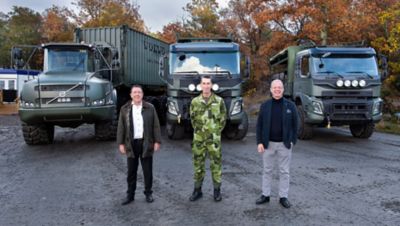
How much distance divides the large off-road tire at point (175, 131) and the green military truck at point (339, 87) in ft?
11.6

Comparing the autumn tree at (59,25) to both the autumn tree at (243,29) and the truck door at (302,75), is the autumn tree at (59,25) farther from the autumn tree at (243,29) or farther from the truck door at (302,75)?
the truck door at (302,75)

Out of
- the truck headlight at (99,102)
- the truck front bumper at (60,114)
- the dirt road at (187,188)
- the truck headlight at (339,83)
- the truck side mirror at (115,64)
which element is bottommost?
the dirt road at (187,188)

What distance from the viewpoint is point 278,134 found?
573cm

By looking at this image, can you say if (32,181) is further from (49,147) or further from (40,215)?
(49,147)

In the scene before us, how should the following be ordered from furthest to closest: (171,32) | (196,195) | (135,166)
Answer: (171,32)
(196,195)
(135,166)

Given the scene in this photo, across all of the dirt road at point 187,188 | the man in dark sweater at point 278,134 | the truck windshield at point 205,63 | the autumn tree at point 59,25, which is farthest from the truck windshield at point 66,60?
the autumn tree at point 59,25

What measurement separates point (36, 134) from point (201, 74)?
468 cm

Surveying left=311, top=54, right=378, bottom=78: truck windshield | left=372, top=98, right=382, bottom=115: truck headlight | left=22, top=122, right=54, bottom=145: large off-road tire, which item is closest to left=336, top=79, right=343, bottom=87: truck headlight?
left=311, top=54, right=378, bottom=78: truck windshield

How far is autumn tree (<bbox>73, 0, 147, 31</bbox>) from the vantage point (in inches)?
1468

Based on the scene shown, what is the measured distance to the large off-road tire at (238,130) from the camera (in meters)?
11.7

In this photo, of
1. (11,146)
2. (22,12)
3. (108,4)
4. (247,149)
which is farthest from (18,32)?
(247,149)

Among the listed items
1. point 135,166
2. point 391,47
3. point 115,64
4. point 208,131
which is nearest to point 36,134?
point 115,64

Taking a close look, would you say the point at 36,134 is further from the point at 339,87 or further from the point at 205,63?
the point at 339,87

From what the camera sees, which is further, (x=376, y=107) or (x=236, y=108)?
(x=376, y=107)
